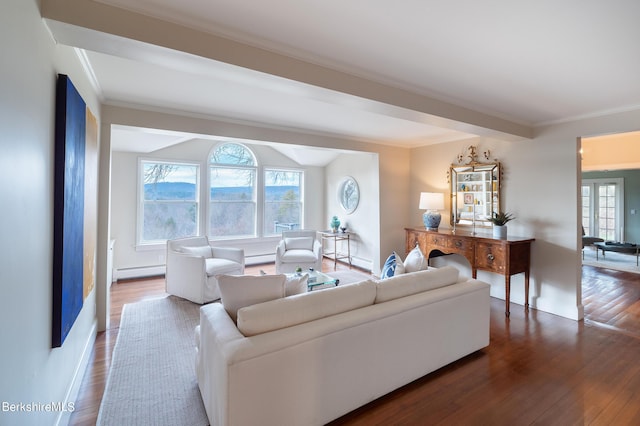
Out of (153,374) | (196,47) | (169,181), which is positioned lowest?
(153,374)

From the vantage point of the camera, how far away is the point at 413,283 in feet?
7.83

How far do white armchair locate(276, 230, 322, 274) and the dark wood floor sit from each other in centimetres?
240

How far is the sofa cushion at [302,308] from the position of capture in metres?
1.72

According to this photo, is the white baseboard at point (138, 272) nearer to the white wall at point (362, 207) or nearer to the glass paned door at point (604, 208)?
the white wall at point (362, 207)

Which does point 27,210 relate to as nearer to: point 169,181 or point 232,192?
point 169,181

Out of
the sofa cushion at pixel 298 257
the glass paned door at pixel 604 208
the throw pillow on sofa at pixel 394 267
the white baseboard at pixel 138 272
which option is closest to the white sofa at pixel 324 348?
the throw pillow on sofa at pixel 394 267

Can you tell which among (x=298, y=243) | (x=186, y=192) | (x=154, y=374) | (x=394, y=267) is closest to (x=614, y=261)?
(x=394, y=267)

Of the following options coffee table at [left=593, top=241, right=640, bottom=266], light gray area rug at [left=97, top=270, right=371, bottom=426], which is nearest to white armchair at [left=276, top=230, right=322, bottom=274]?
light gray area rug at [left=97, top=270, right=371, bottom=426]

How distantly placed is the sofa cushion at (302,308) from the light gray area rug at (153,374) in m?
0.81

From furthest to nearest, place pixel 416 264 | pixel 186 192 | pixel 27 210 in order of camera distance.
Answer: pixel 186 192 < pixel 416 264 < pixel 27 210

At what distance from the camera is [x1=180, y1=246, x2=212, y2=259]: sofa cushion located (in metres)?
4.39

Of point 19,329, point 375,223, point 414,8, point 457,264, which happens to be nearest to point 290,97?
point 414,8

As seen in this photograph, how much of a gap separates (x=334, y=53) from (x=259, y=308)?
69.8 inches

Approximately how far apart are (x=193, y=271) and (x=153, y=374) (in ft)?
5.59
